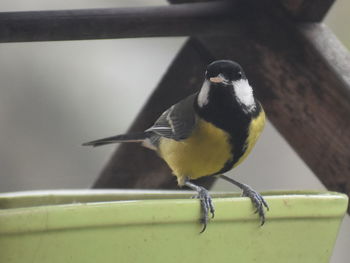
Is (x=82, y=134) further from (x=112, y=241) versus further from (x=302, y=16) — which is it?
(x=112, y=241)

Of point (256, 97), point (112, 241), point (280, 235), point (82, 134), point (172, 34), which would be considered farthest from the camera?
point (82, 134)

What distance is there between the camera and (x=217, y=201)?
1300mm

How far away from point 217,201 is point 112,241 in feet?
0.57

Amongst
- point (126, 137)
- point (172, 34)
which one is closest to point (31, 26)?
point (172, 34)

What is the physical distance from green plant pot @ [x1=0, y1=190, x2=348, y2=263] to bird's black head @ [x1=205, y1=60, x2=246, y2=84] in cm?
45

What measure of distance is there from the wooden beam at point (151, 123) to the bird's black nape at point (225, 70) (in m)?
0.15

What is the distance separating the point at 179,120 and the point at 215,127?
0.13 metres

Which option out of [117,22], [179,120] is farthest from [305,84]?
[117,22]

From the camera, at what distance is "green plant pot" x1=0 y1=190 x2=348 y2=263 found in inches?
46.9

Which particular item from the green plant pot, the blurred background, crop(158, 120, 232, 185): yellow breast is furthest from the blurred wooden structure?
the blurred background

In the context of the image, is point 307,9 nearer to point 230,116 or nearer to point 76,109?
point 230,116

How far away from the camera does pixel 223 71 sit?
1.86m

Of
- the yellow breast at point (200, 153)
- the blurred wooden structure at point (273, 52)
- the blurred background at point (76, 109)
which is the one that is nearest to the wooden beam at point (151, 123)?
the blurred wooden structure at point (273, 52)

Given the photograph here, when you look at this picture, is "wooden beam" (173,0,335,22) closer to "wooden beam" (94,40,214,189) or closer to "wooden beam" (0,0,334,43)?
"wooden beam" (0,0,334,43)
